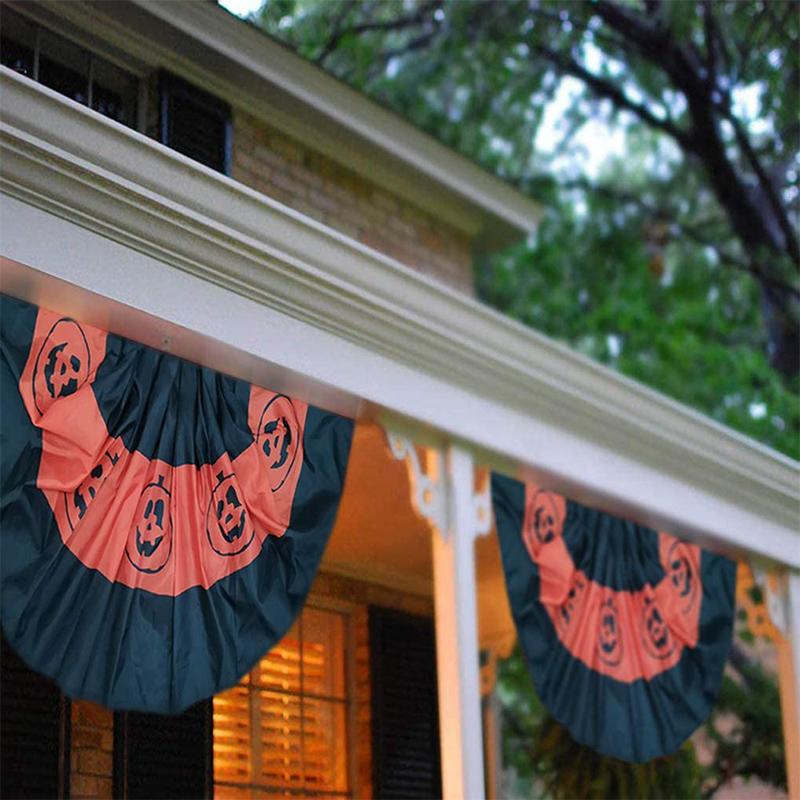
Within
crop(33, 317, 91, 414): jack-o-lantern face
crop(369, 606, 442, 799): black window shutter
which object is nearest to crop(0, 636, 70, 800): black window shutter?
crop(33, 317, 91, 414): jack-o-lantern face

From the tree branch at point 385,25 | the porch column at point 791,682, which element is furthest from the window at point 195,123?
the porch column at point 791,682

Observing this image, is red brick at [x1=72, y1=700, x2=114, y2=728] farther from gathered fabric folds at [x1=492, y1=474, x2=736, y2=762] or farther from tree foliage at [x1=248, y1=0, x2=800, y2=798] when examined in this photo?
tree foliage at [x1=248, y1=0, x2=800, y2=798]

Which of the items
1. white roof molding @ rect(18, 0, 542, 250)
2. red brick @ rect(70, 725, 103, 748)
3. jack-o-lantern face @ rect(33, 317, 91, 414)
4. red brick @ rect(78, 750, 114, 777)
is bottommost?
red brick @ rect(78, 750, 114, 777)

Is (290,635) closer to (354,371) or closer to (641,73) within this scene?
(354,371)

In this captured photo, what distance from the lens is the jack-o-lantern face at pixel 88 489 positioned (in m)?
5.16

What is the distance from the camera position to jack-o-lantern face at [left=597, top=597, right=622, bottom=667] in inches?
293

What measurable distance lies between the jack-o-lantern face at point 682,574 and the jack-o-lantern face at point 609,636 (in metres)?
0.57

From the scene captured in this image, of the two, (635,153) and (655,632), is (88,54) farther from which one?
(635,153)

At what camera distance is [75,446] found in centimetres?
520

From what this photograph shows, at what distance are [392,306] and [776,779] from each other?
6.79 meters

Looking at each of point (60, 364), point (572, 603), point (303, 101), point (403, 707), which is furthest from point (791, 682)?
point (60, 364)

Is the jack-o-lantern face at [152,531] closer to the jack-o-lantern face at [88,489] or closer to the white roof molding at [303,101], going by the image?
the jack-o-lantern face at [88,489]

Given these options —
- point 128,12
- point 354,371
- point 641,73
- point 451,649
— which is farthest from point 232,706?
point 641,73

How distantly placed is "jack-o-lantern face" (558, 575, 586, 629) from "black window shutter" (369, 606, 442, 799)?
1832 mm
